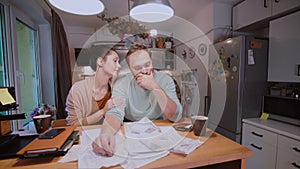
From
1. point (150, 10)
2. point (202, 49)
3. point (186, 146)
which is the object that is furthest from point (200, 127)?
point (202, 49)

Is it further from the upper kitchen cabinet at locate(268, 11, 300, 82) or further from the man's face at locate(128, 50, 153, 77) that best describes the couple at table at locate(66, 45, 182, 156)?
the upper kitchen cabinet at locate(268, 11, 300, 82)

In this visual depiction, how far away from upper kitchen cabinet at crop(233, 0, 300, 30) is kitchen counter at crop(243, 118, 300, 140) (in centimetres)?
108

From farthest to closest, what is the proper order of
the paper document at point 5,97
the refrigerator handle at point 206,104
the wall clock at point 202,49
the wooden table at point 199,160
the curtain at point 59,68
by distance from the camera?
the wall clock at point 202,49 < the refrigerator handle at point 206,104 < the curtain at point 59,68 < the paper document at point 5,97 < the wooden table at point 199,160

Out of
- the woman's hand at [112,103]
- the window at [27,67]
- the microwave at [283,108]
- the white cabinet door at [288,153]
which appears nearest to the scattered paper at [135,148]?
the woman's hand at [112,103]

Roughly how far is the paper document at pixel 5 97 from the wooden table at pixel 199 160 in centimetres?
33

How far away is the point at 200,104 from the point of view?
93.4 inches

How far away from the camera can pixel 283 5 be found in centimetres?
149

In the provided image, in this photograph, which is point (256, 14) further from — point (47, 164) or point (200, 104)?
point (47, 164)

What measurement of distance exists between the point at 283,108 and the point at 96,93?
5.84 feet

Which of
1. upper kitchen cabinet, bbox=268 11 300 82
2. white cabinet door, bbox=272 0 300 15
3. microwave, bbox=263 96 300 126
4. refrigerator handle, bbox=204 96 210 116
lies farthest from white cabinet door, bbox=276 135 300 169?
white cabinet door, bbox=272 0 300 15

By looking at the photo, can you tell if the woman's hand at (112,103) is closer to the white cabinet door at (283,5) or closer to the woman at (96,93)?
the woman at (96,93)

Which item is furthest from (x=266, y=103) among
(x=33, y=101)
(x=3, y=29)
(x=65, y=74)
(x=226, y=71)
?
(x=33, y=101)

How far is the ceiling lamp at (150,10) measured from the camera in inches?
36.8

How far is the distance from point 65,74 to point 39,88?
0.59m
